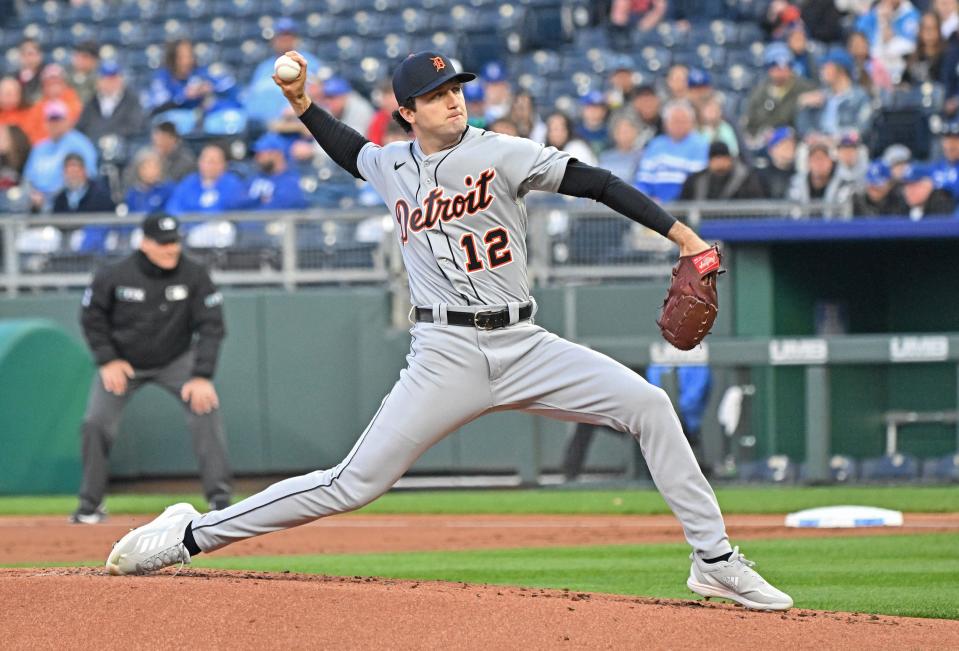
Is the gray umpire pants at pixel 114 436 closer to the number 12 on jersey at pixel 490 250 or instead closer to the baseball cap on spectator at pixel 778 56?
the number 12 on jersey at pixel 490 250

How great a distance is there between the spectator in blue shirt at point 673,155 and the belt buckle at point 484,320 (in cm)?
689

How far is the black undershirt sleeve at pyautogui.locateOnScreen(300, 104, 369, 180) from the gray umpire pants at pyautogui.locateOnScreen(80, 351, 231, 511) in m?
4.75

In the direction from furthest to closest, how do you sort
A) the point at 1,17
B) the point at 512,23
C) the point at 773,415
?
1. the point at 1,17
2. the point at 512,23
3. the point at 773,415

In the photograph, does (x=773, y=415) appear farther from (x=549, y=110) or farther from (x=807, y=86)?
(x=549, y=110)

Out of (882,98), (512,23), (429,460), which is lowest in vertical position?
(429,460)

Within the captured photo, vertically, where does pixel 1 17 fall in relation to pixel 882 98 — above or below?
above

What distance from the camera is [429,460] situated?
12.1 m

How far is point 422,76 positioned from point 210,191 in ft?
25.9

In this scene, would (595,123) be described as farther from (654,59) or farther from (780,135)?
(654,59)

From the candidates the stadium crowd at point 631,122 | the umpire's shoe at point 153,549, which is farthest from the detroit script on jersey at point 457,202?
the stadium crowd at point 631,122

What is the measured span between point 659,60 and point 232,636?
1083 centimetres

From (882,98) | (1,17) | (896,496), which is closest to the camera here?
(896,496)

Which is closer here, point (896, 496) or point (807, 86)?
point (896, 496)

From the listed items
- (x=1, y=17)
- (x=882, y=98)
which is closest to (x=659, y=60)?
(x=882, y=98)
